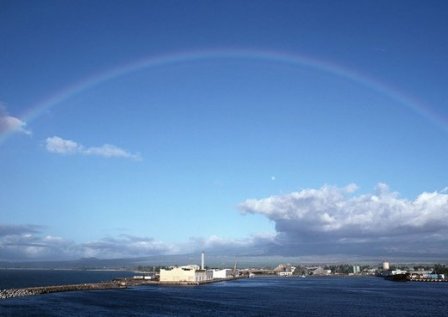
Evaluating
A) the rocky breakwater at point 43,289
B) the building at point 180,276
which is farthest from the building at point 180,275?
the rocky breakwater at point 43,289

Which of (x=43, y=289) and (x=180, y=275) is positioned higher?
(x=180, y=275)

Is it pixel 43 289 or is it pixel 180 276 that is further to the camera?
pixel 180 276

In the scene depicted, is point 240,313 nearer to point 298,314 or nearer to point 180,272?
point 298,314

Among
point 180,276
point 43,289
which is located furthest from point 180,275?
point 43,289

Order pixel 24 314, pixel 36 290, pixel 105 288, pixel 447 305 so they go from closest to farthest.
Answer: pixel 24 314 < pixel 447 305 < pixel 36 290 < pixel 105 288

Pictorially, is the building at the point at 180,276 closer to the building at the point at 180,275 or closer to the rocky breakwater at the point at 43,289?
the building at the point at 180,275

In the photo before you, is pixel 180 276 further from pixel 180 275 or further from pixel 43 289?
pixel 43 289

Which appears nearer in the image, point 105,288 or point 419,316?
point 419,316

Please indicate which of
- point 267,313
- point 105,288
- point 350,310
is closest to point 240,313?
point 267,313

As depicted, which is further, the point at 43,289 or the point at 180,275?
the point at 180,275

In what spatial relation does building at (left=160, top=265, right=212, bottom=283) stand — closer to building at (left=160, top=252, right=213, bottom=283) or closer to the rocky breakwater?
building at (left=160, top=252, right=213, bottom=283)

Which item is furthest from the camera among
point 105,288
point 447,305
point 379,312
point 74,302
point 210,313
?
point 105,288
